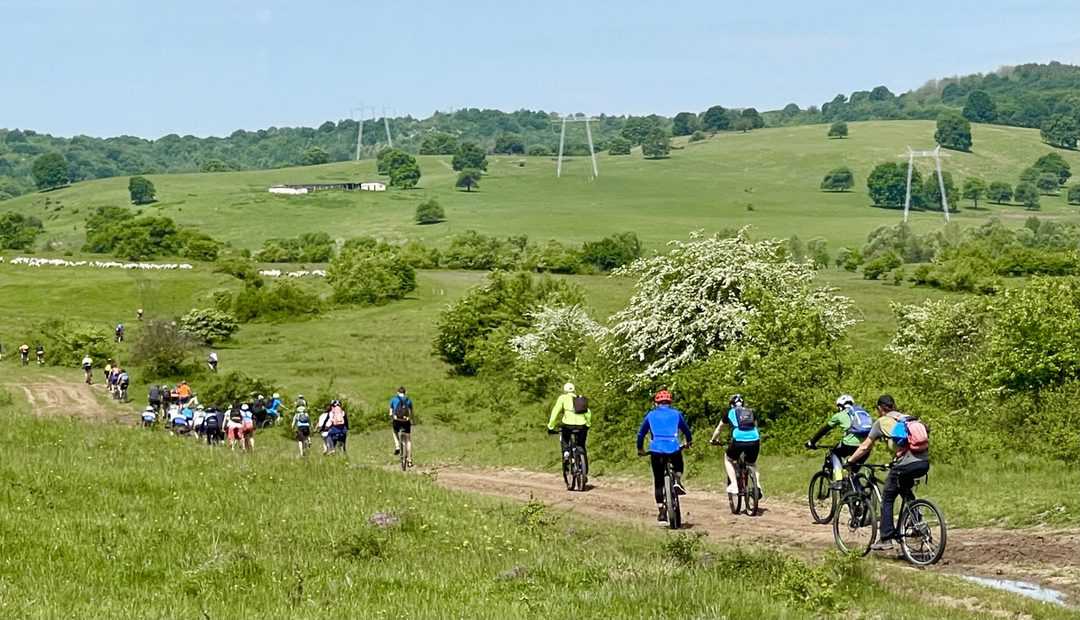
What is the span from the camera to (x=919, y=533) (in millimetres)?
14734

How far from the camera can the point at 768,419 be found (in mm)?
26906

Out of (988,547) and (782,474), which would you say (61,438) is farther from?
(988,547)

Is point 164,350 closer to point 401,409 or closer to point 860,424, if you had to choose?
point 401,409

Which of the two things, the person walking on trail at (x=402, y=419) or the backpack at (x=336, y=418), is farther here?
the backpack at (x=336, y=418)

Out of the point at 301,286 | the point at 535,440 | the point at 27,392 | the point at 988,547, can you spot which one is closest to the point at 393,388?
the point at 27,392

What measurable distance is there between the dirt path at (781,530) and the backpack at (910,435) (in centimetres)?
152

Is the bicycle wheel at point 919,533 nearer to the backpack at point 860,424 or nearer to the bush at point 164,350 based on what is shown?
the backpack at point 860,424

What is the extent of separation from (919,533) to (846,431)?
2.77 meters

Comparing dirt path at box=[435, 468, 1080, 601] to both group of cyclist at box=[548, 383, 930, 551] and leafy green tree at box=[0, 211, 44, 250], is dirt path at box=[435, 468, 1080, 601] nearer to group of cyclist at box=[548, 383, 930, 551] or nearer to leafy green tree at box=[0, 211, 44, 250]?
group of cyclist at box=[548, 383, 930, 551]

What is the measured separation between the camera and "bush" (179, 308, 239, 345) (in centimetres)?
8250

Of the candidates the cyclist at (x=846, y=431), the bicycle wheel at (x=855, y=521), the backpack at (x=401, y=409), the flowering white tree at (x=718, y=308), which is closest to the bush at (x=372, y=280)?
the flowering white tree at (x=718, y=308)

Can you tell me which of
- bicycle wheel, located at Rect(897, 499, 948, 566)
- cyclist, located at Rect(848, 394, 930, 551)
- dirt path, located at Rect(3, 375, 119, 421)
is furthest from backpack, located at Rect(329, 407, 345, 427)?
dirt path, located at Rect(3, 375, 119, 421)

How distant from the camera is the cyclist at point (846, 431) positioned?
16984 millimetres

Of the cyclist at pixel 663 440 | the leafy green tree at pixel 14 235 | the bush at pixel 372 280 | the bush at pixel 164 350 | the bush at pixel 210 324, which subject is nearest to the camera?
the cyclist at pixel 663 440
